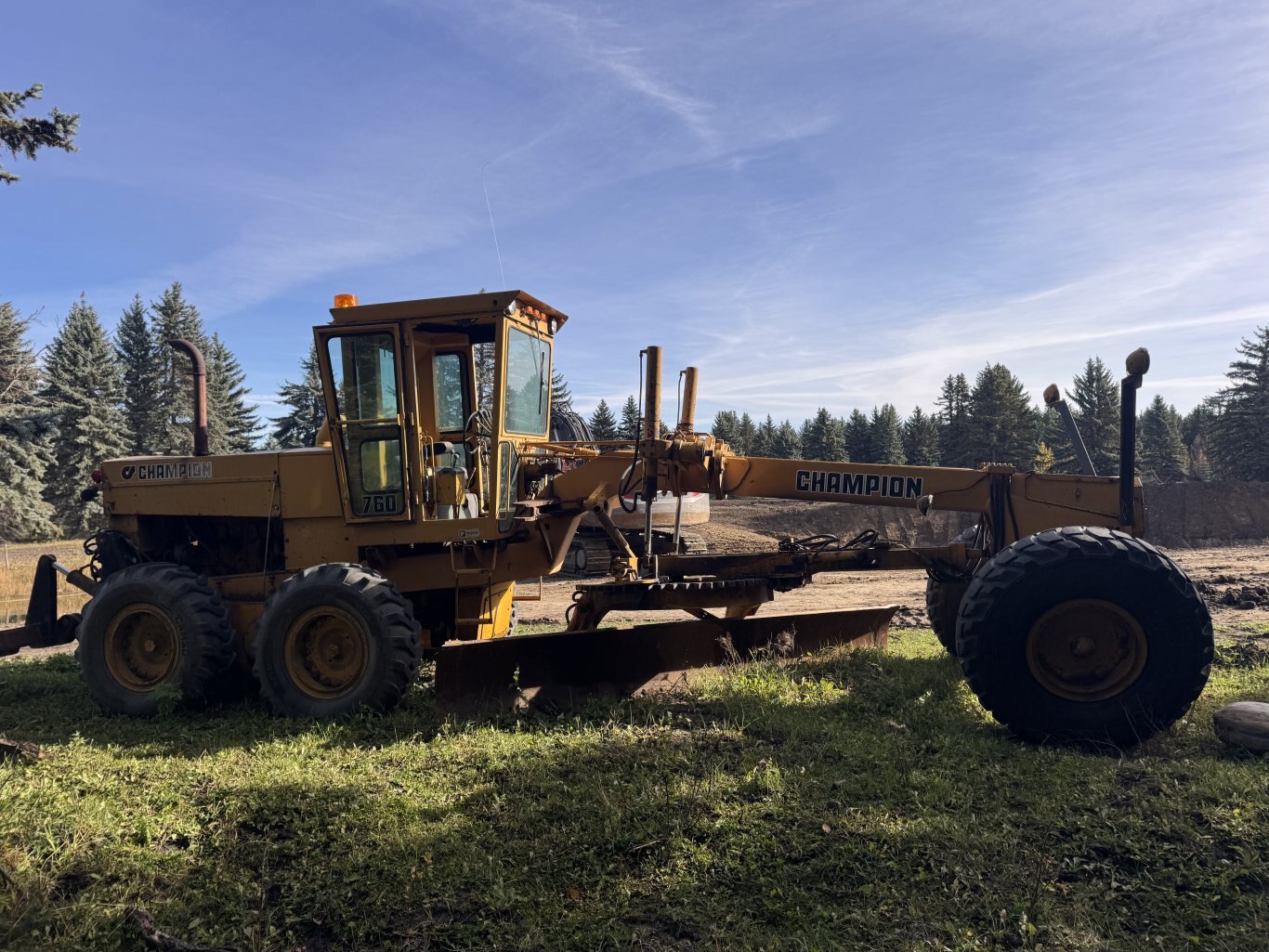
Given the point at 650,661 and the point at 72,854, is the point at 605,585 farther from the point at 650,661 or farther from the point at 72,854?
the point at 72,854

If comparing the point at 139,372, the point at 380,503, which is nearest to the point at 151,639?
the point at 380,503

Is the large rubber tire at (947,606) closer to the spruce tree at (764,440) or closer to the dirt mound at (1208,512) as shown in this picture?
the dirt mound at (1208,512)

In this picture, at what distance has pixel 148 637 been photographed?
22.1 ft

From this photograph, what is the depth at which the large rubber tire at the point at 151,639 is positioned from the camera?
643cm

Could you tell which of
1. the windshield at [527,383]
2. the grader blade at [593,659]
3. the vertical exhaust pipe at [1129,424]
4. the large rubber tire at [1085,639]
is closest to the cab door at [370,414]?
the windshield at [527,383]

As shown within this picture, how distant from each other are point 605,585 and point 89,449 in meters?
38.2

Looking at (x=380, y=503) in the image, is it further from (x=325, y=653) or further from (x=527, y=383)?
(x=527, y=383)

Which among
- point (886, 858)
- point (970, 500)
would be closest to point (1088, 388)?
point (970, 500)

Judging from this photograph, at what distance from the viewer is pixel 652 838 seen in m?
3.88

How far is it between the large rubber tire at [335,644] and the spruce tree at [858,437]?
167ft

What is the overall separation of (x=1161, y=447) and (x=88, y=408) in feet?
197

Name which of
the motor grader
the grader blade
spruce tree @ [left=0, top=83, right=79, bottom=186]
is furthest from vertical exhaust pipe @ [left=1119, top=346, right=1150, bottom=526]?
spruce tree @ [left=0, top=83, right=79, bottom=186]

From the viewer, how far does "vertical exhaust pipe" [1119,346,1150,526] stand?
5.41 meters

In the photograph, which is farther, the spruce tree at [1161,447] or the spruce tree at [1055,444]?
the spruce tree at [1161,447]
